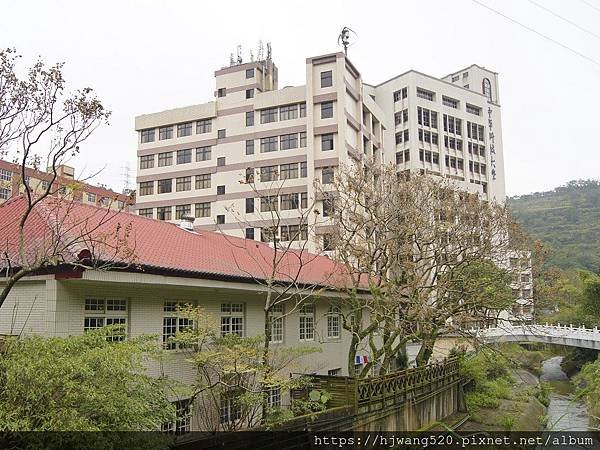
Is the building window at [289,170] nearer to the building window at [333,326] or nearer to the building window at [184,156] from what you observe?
the building window at [184,156]

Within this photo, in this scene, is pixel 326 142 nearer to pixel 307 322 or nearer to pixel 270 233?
pixel 270 233

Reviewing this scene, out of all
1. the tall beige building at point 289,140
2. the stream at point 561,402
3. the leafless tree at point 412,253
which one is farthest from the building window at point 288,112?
the stream at point 561,402

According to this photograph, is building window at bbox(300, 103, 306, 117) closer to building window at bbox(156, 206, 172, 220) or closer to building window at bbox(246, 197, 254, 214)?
building window at bbox(246, 197, 254, 214)

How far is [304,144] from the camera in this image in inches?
1630

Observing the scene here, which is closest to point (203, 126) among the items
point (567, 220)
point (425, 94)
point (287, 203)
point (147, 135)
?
point (147, 135)

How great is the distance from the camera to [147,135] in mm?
49344

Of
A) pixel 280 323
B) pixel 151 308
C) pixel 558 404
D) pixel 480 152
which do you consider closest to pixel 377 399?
pixel 280 323

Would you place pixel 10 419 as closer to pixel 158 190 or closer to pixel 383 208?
pixel 383 208

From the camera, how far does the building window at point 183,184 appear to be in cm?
4709

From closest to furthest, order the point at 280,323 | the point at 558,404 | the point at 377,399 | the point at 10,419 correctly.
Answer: the point at 10,419 < the point at 377,399 < the point at 280,323 < the point at 558,404

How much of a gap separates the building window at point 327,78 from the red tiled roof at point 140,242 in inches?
873

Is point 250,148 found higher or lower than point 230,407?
higher

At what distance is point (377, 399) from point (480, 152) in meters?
47.1

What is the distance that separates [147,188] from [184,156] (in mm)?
4741
